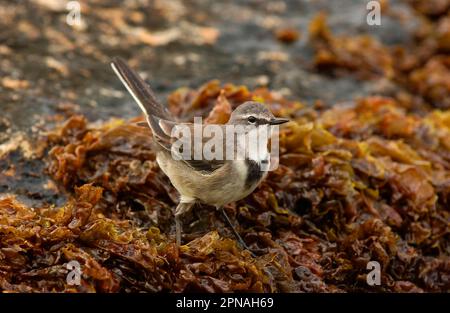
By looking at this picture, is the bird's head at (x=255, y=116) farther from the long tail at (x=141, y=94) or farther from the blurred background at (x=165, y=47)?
the blurred background at (x=165, y=47)

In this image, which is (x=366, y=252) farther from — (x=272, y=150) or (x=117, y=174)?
(x=117, y=174)

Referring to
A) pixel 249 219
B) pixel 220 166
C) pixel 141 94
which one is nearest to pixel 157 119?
pixel 141 94

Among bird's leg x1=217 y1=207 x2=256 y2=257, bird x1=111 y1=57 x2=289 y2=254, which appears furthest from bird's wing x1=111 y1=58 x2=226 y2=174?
bird's leg x1=217 y1=207 x2=256 y2=257

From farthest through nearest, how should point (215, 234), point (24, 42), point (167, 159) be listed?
point (24, 42) → point (167, 159) → point (215, 234)

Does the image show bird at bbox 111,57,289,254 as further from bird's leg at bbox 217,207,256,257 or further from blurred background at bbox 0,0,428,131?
blurred background at bbox 0,0,428,131

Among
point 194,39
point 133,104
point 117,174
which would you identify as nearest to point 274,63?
point 194,39
